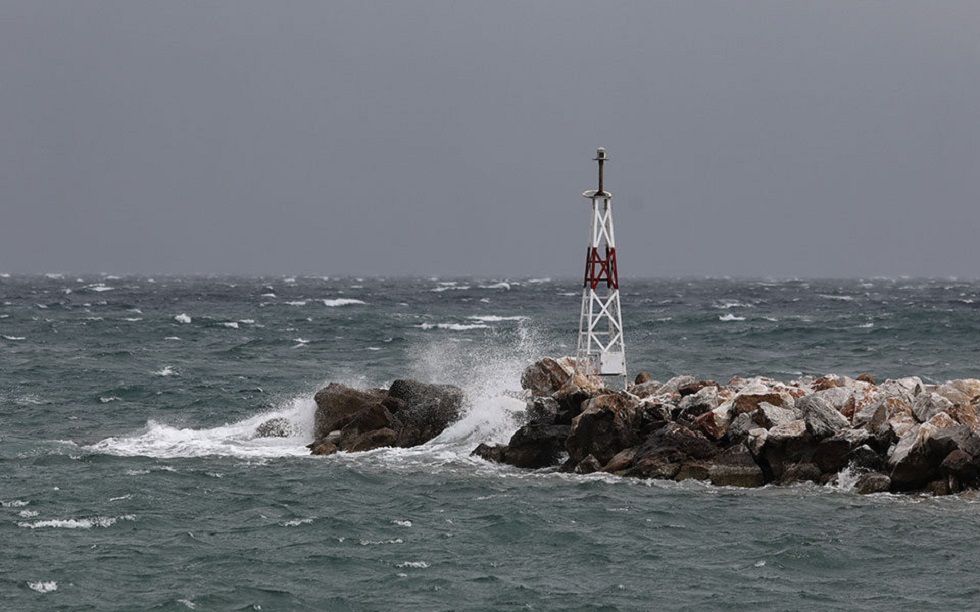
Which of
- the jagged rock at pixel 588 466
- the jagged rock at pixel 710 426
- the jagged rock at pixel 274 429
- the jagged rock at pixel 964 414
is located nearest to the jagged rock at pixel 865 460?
the jagged rock at pixel 964 414

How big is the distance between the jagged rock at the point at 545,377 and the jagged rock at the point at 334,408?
4.17 meters

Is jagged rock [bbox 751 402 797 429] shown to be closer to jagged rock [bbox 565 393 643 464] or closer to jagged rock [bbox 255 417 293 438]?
jagged rock [bbox 565 393 643 464]

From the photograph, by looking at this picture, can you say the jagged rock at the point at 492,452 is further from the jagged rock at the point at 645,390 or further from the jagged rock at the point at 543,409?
the jagged rock at the point at 645,390

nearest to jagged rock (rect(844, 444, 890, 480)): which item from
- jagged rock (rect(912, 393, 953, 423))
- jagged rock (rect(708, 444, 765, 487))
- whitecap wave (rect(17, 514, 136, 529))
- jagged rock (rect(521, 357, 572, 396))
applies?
jagged rock (rect(708, 444, 765, 487))

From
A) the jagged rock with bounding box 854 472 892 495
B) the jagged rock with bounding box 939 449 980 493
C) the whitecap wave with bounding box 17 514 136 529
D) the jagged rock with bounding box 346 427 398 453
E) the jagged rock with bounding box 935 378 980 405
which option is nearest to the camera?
the whitecap wave with bounding box 17 514 136 529

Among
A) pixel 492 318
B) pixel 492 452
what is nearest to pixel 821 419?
pixel 492 452

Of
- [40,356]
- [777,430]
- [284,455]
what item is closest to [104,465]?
[284,455]

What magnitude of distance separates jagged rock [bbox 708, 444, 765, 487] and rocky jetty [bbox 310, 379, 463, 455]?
838cm

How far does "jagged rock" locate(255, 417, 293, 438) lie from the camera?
1366 inches

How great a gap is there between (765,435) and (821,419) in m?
1.33

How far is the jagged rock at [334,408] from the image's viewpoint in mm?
33469

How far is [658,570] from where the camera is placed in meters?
21.6

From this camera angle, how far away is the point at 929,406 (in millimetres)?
28297

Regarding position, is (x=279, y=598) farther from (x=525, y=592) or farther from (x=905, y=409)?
(x=905, y=409)
